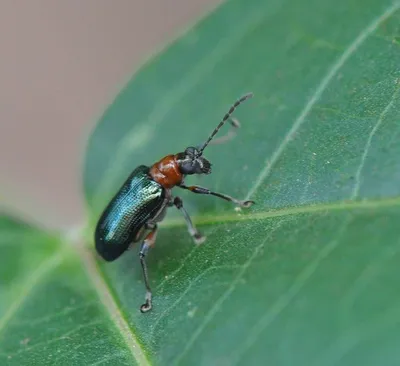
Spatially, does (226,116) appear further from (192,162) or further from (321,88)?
(321,88)

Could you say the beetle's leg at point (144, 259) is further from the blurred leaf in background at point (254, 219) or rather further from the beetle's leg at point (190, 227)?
the beetle's leg at point (190, 227)

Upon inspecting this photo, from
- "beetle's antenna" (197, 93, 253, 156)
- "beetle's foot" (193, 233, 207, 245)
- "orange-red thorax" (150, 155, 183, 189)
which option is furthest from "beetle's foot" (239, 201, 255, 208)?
"orange-red thorax" (150, 155, 183, 189)

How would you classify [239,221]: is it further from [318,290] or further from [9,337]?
[9,337]

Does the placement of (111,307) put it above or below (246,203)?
below

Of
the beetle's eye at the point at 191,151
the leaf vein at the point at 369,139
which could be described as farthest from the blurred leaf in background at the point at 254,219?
the beetle's eye at the point at 191,151

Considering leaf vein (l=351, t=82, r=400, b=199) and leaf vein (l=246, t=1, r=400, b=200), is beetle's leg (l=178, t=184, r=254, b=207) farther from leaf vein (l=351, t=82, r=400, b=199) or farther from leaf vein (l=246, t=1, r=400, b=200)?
leaf vein (l=351, t=82, r=400, b=199)

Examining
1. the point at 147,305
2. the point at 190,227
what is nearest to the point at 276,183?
the point at 190,227
